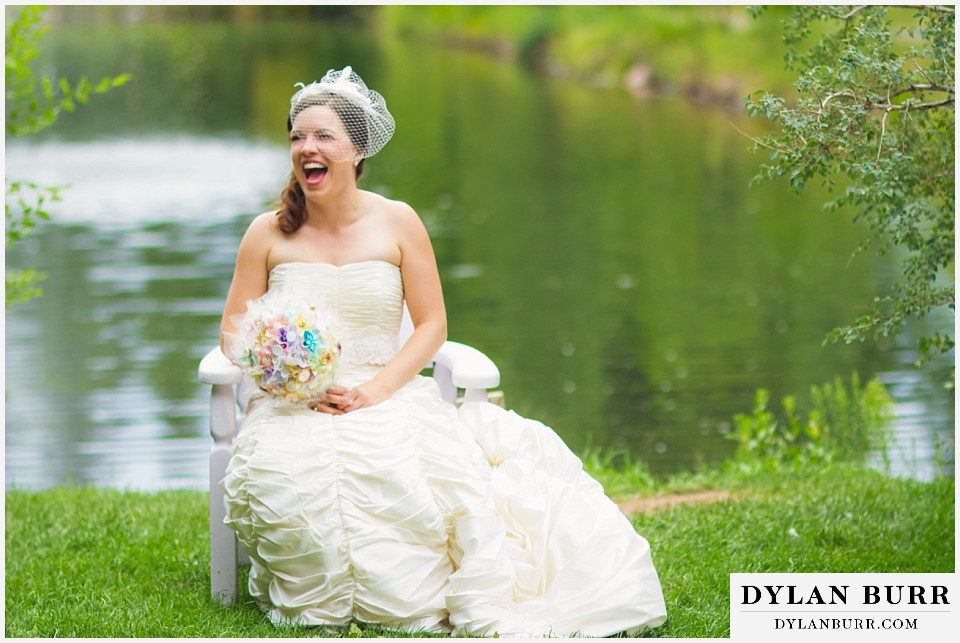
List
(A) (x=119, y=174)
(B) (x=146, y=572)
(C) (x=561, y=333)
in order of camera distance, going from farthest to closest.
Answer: (A) (x=119, y=174) < (C) (x=561, y=333) < (B) (x=146, y=572)

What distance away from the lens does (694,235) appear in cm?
1411

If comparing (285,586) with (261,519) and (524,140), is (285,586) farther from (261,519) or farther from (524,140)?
(524,140)

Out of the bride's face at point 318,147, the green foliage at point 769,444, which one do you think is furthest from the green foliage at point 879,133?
the green foliage at point 769,444

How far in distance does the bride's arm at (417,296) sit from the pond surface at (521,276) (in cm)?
219

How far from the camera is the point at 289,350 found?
393cm

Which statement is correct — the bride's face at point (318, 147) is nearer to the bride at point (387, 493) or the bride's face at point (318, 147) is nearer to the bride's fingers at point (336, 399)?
the bride at point (387, 493)

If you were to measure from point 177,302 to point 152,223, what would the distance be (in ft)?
13.7

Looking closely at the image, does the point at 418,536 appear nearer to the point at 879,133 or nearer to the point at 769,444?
the point at 879,133

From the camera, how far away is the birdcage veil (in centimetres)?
428

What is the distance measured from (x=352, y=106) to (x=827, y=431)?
377cm

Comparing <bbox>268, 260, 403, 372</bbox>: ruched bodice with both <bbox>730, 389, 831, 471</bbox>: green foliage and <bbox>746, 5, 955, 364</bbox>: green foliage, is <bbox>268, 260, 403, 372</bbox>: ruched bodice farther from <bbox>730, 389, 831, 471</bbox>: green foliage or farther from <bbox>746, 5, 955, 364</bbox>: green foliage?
<bbox>730, 389, 831, 471</bbox>: green foliage

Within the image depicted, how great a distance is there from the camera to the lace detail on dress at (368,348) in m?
4.31

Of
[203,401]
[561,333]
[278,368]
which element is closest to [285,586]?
[278,368]

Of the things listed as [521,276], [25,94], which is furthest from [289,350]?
[521,276]
